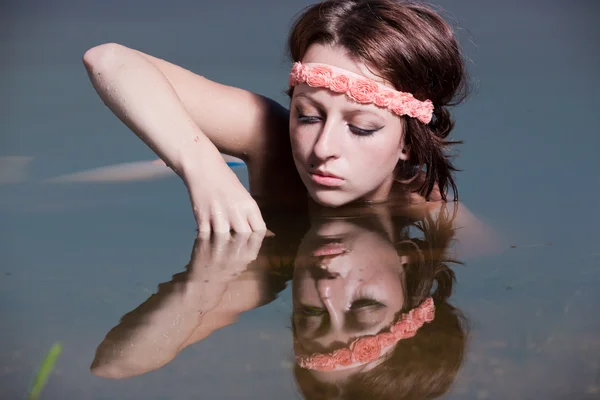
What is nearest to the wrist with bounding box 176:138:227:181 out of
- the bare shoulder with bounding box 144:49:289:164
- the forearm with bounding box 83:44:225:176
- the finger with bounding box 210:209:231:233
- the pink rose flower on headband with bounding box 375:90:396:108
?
the forearm with bounding box 83:44:225:176

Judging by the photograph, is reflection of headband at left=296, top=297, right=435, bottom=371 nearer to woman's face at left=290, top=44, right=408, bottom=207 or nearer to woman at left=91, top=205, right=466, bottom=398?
woman at left=91, top=205, right=466, bottom=398

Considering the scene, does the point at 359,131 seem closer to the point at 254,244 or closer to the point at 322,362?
the point at 254,244

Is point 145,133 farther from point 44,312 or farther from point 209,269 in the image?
point 44,312

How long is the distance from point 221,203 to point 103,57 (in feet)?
1.97

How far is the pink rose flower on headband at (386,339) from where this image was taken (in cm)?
132

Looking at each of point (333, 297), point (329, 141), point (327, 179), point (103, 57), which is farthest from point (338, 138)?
point (333, 297)

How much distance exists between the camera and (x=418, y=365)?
4.06 ft

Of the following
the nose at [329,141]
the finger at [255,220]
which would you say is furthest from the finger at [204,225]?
the nose at [329,141]

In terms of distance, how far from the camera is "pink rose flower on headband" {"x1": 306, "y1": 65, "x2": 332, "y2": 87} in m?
2.28

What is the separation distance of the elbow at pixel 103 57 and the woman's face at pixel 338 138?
521 mm

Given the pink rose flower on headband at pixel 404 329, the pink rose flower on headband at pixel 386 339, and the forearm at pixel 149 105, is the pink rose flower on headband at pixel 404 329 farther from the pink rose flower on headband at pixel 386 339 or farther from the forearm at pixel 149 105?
the forearm at pixel 149 105

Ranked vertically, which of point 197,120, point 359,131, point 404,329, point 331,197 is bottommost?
point 331,197

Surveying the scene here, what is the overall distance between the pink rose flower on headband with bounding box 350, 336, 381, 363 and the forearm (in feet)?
3.11

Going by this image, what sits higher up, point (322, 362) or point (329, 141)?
point (322, 362)
